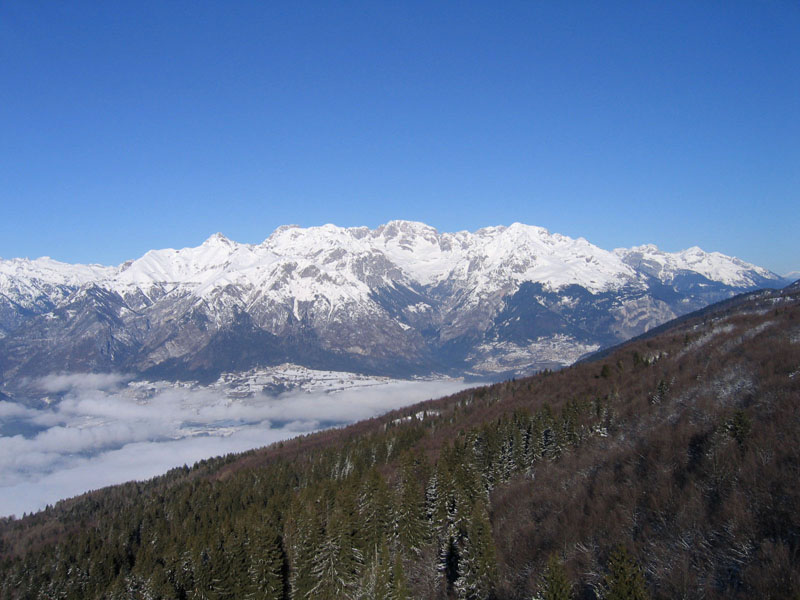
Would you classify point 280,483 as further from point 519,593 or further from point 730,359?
point 730,359

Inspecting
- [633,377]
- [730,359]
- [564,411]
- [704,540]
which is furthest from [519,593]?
[633,377]

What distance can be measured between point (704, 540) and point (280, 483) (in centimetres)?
9453

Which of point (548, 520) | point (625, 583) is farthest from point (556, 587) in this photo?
point (548, 520)

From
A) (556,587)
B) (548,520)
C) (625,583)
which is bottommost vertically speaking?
(548,520)

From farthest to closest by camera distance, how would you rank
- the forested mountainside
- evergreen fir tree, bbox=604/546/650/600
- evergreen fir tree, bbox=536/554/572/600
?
the forested mountainside < evergreen fir tree, bbox=536/554/572/600 < evergreen fir tree, bbox=604/546/650/600

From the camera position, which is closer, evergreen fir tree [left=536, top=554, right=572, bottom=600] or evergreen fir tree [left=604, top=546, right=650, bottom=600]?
evergreen fir tree [left=604, top=546, right=650, bottom=600]

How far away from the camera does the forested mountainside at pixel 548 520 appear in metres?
41.8

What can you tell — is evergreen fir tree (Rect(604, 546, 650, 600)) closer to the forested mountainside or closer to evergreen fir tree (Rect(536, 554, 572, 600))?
the forested mountainside

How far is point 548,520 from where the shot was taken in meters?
61.3

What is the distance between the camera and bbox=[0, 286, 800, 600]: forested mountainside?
1646 inches

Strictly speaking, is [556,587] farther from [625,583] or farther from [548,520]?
[548,520]

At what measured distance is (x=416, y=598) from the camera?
56281 mm

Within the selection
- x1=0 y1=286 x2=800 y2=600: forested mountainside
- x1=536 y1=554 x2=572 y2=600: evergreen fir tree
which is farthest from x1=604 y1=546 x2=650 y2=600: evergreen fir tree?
x1=536 y1=554 x2=572 y2=600: evergreen fir tree

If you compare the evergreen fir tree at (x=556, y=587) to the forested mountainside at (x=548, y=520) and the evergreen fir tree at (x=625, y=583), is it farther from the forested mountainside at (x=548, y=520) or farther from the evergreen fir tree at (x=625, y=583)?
the evergreen fir tree at (x=625, y=583)
